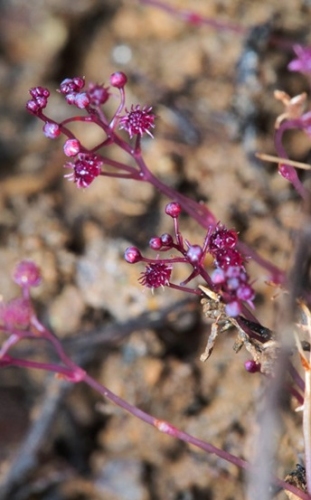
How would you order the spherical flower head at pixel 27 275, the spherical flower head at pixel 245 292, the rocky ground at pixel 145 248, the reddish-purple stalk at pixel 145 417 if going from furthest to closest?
the rocky ground at pixel 145 248
the spherical flower head at pixel 27 275
the reddish-purple stalk at pixel 145 417
the spherical flower head at pixel 245 292

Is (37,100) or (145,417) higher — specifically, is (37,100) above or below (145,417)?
above

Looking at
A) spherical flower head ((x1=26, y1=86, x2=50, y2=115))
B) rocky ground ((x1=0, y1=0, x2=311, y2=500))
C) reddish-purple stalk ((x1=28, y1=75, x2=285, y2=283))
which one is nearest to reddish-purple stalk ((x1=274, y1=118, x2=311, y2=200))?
reddish-purple stalk ((x1=28, y1=75, x2=285, y2=283))

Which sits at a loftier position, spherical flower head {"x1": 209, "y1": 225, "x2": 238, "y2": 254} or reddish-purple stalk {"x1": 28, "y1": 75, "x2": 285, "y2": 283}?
reddish-purple stalk {"x1": 28, "y1": 75, "x2": 285, "y2": 283}

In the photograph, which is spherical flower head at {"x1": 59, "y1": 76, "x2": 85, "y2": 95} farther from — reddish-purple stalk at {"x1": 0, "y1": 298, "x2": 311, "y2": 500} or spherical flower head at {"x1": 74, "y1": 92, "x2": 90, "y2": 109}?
reddish-purple stalk at {"x1": 0, "y1": 298, "x2": 311, "y2": 500}

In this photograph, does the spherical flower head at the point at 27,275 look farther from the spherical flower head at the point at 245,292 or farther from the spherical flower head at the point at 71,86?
the spherical flower head at the point at 245,292

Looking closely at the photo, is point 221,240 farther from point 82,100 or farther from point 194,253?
point 82,100

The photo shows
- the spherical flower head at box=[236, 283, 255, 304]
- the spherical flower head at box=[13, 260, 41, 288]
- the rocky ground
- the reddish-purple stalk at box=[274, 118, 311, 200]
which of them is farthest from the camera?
the rocky ground

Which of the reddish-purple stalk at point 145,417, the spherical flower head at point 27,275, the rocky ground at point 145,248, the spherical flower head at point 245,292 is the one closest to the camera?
the spherical flower head at point 245,292

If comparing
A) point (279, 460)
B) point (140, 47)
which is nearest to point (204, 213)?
point (279, 460)

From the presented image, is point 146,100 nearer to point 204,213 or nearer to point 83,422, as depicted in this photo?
point 204,213

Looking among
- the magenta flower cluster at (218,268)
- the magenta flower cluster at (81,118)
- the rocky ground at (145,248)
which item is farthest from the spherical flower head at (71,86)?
the rocky ground at (145,248)

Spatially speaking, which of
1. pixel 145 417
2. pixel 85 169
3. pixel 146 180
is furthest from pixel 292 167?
pixel 145 417
